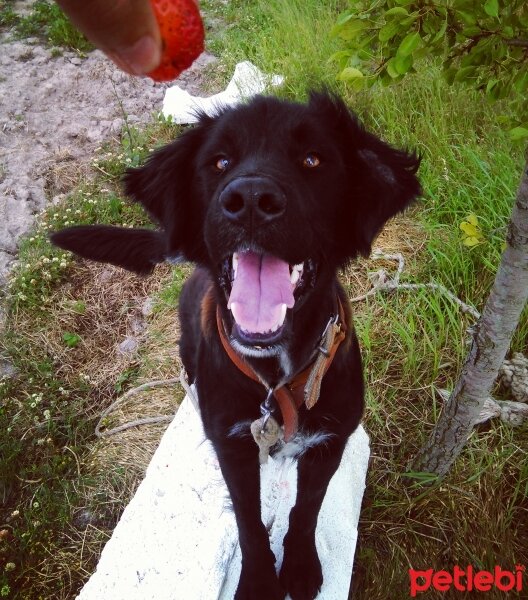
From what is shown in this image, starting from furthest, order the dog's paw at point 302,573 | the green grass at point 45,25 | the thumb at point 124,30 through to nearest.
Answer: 1. the green grass at point 45,25
2. the dog's paw at point 302,573
3. the thumb at point 124,30

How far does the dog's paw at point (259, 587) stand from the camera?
1.87 metres

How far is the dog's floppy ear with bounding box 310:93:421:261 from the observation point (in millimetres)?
1631

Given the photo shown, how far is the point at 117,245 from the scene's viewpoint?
7.04 feet

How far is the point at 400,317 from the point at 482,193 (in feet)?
2.92

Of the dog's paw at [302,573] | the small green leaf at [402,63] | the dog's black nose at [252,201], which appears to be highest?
the small green leaf at [402,63]

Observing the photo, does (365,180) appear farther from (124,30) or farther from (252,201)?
(124,30)

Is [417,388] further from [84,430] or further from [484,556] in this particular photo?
[84,430]

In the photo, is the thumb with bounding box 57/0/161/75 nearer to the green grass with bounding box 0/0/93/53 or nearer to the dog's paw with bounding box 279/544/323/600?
the dog's paw with bounding box 279/544/323/600

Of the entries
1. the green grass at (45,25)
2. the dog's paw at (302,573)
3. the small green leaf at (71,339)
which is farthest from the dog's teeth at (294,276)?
the green grass at (45,25)

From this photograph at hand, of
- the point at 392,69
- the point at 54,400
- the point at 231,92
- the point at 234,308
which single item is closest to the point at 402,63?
the point at 392,69

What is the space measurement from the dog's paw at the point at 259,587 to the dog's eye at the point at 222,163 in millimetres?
1411

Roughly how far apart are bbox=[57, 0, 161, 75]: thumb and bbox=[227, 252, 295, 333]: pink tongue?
1019mm

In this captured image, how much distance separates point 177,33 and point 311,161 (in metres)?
1.14

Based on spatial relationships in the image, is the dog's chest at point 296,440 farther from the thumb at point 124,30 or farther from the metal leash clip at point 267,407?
the thumb at point 124,30
